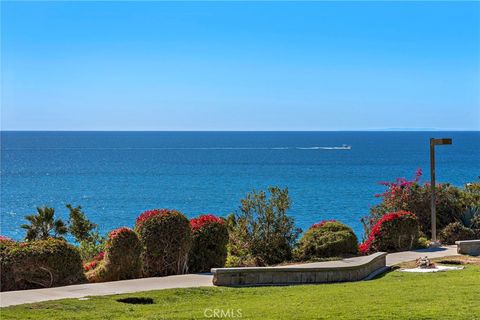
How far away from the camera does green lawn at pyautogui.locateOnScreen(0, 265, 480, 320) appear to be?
11.5 m

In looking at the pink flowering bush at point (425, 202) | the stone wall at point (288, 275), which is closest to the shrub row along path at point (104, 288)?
the stone wall at point (288, 275)

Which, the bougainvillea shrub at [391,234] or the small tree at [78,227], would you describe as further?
the small tree at [78,227]

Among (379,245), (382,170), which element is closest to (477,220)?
(379,245)

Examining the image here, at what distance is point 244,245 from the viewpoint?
2023 cm

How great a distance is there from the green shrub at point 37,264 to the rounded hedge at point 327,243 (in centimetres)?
706

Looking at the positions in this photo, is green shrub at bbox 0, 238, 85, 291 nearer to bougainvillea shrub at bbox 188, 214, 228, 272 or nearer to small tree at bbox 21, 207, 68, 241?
bougainvillea shrub at bbox 188, 214, 228, 272

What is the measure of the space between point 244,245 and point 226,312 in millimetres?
8500

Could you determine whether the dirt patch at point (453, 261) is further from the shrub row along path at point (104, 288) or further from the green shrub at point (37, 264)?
the green shrub at point (37, 264)

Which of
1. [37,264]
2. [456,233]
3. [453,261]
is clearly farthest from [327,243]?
[37,264]

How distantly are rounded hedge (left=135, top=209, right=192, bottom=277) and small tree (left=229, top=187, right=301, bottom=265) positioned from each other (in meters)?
2.94

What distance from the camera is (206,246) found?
1772 centimetres

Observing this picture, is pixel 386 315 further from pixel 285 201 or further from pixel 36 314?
pixel 285 201

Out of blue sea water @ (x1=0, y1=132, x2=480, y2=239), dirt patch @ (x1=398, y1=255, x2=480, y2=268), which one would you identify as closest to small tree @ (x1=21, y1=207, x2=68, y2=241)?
dirt patch @ (x1=398, y1=255, x2=480, y2=268)

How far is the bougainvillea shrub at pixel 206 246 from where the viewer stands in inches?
694
